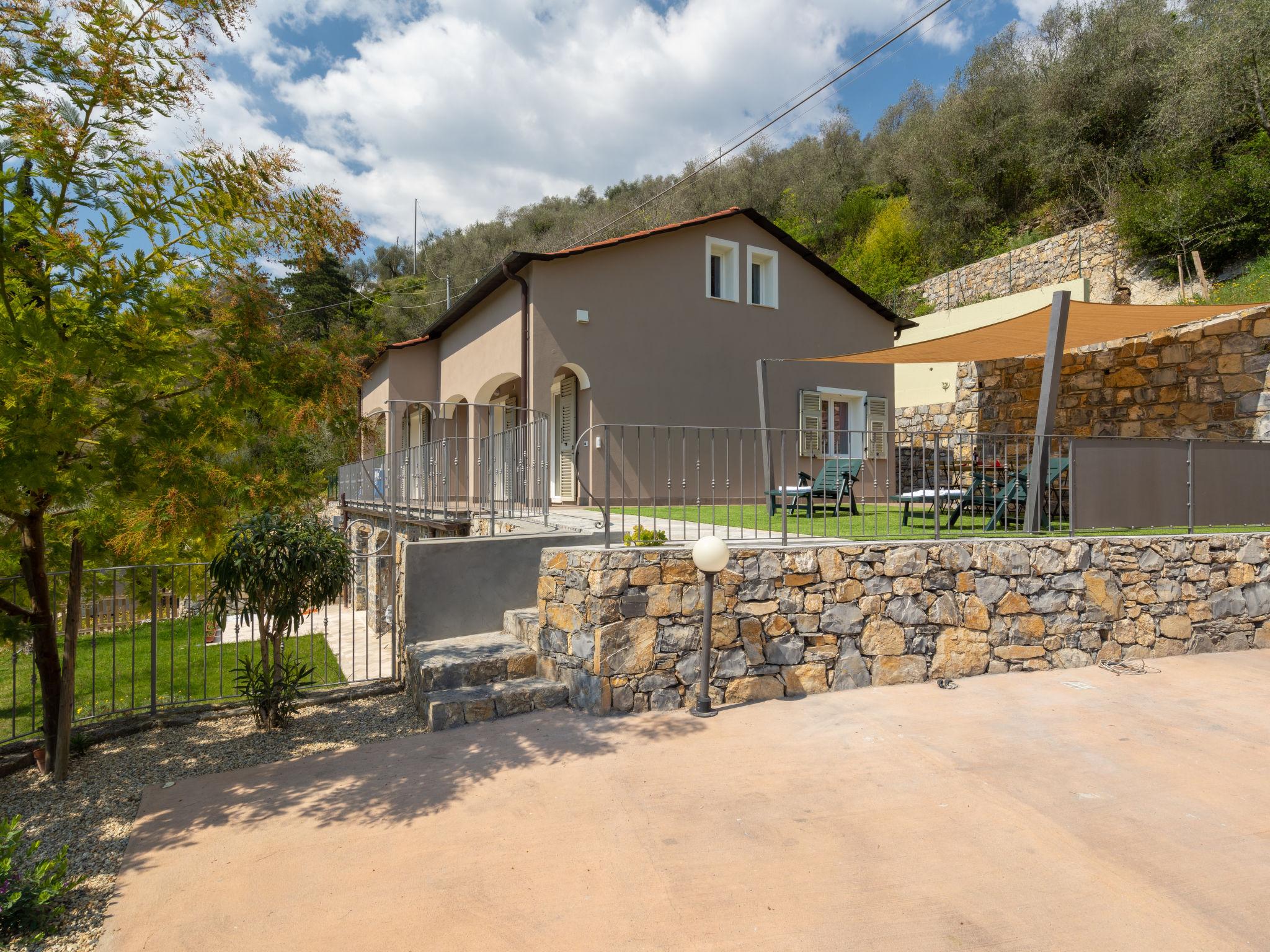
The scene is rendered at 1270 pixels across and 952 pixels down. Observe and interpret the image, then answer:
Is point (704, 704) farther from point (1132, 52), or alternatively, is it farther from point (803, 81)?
point (1132, 52)

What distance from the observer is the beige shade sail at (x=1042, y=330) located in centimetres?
839

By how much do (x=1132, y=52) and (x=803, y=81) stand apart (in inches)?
511

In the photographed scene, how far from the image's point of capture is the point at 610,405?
1109 centimetres

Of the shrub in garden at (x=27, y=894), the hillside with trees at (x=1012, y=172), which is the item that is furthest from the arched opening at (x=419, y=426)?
the shrub in garden at (x=27, y=894)

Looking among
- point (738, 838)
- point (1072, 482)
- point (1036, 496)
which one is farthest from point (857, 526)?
point (738, 838)

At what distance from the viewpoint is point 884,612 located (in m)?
5.88

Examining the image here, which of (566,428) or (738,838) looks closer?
(738,838)

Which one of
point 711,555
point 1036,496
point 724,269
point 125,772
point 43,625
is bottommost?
point 125,772

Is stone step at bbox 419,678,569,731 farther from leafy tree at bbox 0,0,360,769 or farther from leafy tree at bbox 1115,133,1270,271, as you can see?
leafy tree at bbox 1115,133,1270,271

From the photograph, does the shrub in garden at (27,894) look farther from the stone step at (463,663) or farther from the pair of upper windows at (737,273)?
the pair of upper windows at (737,273)

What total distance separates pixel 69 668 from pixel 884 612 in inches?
228

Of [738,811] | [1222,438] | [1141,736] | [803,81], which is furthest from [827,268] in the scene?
[738,811]

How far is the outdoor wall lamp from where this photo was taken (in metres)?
4.97

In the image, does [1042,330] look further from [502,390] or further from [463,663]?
[502,390]
